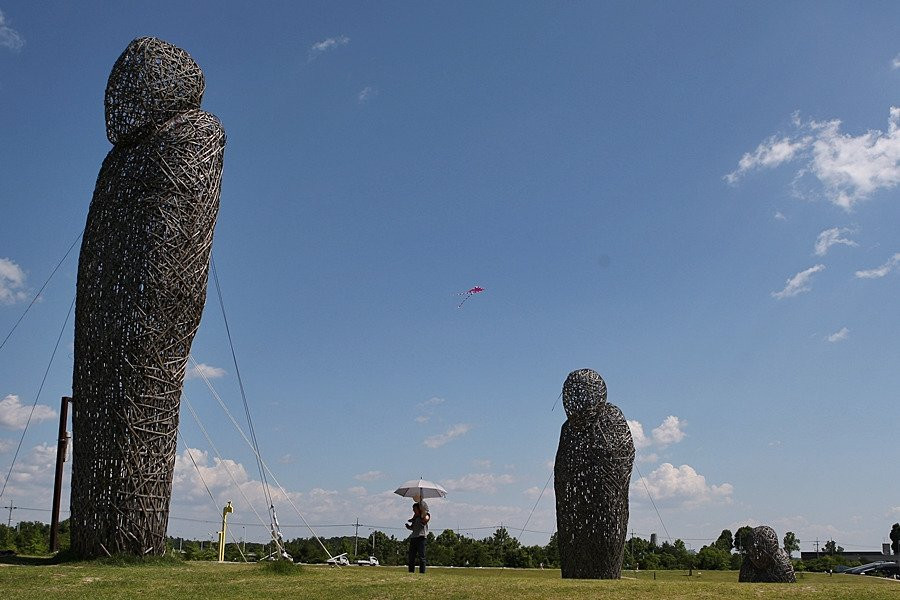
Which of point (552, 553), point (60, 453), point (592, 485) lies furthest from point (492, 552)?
point (60, 453)

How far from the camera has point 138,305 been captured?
1423cm

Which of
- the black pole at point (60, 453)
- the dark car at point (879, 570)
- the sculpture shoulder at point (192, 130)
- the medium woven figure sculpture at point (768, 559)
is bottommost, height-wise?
the dark car at point (879, 570)

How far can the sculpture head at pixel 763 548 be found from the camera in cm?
1894

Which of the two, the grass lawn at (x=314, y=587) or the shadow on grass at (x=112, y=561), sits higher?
the shadow on grass at (x=112, y=561)

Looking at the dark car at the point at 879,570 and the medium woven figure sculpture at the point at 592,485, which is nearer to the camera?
the medium woven figure sculpture at the point at 592,485

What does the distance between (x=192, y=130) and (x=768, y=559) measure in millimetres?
15503

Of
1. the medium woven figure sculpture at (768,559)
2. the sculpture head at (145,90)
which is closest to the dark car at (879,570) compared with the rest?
the medium woven figure sculpture at (768,559)

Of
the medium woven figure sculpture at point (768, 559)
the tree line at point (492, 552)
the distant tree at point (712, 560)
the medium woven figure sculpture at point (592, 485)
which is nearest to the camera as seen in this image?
the medium woven figure sculpture at point (768, 559)

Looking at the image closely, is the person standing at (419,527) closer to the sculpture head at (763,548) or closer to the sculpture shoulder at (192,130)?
the sculpture shoulder at (192,130)

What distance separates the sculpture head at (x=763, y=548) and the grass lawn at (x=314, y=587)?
6.27 meters

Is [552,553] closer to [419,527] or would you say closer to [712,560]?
[712,560]

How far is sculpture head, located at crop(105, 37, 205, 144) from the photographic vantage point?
50.1 ft

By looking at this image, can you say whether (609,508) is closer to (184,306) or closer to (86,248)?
(184,306)

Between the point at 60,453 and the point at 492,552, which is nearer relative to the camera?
the point at 60,453
